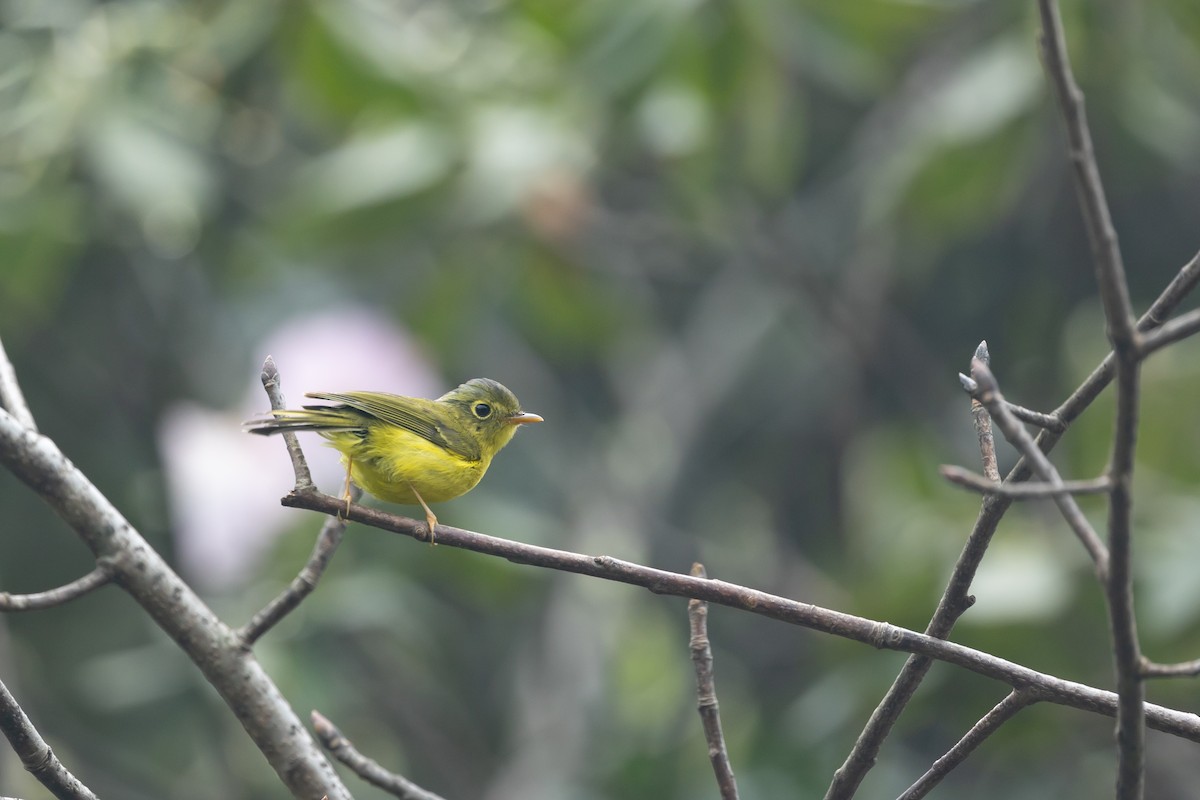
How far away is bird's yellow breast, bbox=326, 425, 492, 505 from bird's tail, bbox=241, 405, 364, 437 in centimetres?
4

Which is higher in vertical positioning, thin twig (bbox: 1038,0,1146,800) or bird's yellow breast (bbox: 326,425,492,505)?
bird's yellow breast (bbox: 326,425,492,505)

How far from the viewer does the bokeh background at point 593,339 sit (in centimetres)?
407

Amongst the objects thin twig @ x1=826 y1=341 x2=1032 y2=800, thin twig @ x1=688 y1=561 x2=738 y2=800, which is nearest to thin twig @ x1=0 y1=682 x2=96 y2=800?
thin twig @ x1=688 y1=561 x2=738 y2=800

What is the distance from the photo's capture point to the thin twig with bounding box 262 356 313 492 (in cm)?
158

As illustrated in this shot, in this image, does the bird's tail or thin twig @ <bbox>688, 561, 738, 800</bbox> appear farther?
the bird's tail

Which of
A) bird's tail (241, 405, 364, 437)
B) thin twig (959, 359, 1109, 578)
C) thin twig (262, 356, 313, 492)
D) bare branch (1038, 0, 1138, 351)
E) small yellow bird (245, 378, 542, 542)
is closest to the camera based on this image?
bare branch (1038, 0, 1138, 351)

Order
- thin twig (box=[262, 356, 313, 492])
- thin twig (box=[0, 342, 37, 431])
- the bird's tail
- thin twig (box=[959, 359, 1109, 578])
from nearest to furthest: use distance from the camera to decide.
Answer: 1. thin twig (box=[959, 359, 1109, 578])
2. thin twig (box=[0, 342, 37, 431])
3. thin twig (box=[262, 356, 313, 492])
4. the bird's tail

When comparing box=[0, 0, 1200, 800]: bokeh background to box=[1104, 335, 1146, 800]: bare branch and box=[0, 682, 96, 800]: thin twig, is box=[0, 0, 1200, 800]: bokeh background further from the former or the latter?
box=[0, 682, 96, 800]: thin twig

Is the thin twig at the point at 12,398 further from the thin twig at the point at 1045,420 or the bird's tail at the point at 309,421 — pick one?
the thin twig at the point at 1045,420

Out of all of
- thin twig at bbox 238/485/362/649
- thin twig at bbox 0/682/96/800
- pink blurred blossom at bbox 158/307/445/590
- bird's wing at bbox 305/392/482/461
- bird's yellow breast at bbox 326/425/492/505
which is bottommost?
thin twig at bbox 0/682/96/800

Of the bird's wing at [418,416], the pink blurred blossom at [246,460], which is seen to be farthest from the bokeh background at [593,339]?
the bird's wing at [418,416]

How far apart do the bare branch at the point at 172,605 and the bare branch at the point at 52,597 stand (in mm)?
47

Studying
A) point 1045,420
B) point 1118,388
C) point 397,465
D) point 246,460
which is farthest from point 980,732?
point 246,460

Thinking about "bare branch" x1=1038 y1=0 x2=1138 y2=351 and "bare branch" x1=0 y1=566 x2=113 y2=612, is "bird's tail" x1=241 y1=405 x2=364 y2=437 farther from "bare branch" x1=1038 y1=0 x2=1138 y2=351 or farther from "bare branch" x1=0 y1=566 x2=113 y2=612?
"bare branch" x1=1038 y1=0 x2=1138 y2=351
